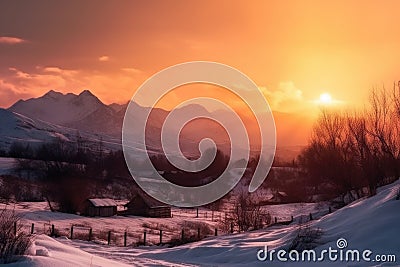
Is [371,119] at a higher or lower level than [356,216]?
higher

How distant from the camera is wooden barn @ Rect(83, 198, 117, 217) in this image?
49969mm

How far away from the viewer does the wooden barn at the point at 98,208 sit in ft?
164

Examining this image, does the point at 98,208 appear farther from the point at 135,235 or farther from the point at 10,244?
the point at 10,244

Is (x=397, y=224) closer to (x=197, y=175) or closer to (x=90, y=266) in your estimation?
(x=90, y=266)

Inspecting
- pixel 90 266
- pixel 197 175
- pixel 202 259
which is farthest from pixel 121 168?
pixel 90 266

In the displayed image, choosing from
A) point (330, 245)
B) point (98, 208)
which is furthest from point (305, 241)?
point (98, 208)

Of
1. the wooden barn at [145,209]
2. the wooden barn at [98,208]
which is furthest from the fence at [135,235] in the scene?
the wooden barn at [145,209]

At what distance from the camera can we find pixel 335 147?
39938 millimetres

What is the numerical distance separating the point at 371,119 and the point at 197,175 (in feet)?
233

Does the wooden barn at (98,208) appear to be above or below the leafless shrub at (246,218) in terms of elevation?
below

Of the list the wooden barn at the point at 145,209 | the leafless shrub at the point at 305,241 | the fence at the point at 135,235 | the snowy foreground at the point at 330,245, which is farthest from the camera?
the wooden barn at the point at 145,209

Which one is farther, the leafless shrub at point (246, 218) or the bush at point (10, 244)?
the leafless shrub at point (246, 218)

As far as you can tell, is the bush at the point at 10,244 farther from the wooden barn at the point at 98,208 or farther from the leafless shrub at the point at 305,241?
the wooden barn at the point at 98,208

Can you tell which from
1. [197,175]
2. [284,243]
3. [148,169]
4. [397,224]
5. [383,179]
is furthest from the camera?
[148,169]
